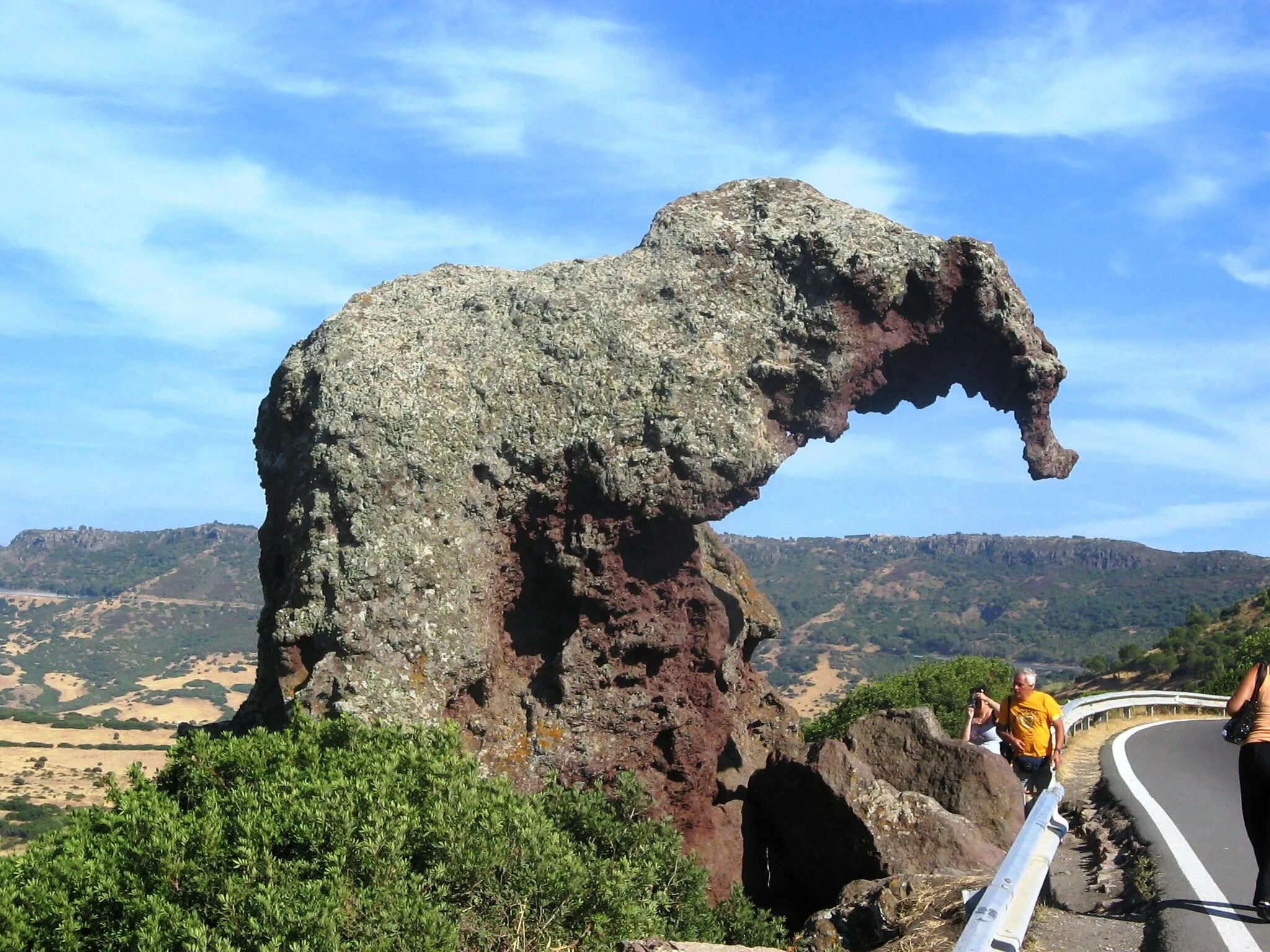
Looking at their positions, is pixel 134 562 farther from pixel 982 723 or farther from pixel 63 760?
pixel 982 723

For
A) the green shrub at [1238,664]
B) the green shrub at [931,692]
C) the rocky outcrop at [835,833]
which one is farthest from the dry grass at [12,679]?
the rocky outcrop at [835,833]

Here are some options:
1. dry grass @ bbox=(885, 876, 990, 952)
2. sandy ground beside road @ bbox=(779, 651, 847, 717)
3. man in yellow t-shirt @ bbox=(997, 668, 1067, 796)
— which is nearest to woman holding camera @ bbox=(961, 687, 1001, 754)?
man in yellow t-shirt @ bbox=(997, 668, 1067, 796)

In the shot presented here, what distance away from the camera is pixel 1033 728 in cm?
1152

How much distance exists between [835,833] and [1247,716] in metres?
4.39

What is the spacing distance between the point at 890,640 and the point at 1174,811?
10759 cm

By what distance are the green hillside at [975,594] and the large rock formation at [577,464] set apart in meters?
86.9

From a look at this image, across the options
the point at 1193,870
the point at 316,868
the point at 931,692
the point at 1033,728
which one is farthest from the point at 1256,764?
the point at 931,692

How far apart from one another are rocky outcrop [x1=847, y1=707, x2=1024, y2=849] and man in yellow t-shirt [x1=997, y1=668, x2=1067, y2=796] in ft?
1.07

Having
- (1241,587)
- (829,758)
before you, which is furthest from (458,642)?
(1241,587)

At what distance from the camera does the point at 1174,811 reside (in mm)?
12781

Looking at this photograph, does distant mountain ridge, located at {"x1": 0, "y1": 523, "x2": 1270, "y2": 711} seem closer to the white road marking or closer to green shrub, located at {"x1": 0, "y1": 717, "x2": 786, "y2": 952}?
the white road marking

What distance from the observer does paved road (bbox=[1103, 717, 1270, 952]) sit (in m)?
7.57

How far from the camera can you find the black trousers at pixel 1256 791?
8078mm

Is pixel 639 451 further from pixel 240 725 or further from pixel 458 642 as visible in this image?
pixel 240 725
